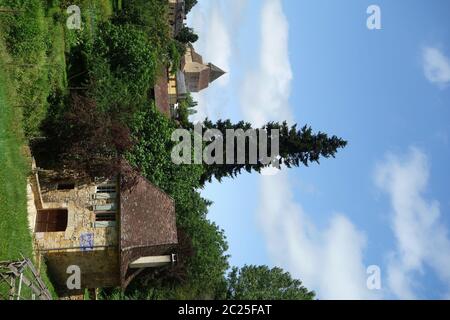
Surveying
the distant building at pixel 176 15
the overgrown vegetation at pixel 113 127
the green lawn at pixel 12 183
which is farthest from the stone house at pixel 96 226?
the distant building at pixel 176 15

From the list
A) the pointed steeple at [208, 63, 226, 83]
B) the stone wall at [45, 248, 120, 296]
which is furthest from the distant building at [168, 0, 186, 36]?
the stone wall at [45, 248, 120, 296]

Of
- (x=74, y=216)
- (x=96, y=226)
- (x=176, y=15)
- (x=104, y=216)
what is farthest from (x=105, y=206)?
(x=176, y=15)

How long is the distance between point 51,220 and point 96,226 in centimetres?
275

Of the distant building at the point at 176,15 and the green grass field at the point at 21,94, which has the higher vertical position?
the distant building at the point at 176,15

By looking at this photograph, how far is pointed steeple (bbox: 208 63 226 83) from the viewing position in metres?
91.8

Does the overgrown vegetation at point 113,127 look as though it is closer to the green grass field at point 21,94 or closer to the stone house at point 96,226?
the green grass field at point 21,94

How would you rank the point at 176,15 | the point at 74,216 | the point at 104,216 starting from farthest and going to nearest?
the point at 176,15 → the point at 104,216 → the point at 74,216

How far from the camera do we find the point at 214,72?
92.7 metres

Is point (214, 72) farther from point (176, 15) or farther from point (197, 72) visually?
point (176, 15)

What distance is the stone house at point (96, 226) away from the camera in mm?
28938

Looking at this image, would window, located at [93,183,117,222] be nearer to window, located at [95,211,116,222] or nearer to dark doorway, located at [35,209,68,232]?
window, located at [95,211,116,222]
